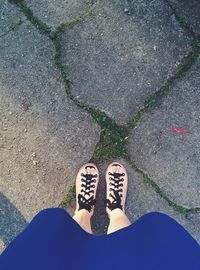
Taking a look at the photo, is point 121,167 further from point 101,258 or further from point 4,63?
point 4,63

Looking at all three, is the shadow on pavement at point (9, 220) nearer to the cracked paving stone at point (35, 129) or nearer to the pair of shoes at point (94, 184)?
the cracked paving stone at point (35, 129)

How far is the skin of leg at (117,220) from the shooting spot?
7.76 ft

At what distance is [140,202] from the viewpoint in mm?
2459

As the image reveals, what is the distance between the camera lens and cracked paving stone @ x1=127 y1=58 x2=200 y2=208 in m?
2.45

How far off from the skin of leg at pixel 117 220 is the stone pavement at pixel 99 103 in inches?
2.9

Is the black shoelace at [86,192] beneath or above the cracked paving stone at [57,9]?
beneath

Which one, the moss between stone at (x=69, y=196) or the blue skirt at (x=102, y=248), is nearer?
the blue skirt at (x=102, y=248)

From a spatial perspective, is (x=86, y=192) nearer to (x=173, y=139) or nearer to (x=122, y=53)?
(x=173, y=139)

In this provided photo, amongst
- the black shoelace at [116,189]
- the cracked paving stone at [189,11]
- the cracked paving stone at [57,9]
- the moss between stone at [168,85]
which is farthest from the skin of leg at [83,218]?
the cracked paving stone at [189,11]

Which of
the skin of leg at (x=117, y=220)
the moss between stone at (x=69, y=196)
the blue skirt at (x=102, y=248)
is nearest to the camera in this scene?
the blue skirt at (x=102, y=248)

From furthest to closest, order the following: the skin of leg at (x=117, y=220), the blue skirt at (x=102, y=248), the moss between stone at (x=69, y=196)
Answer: the moss between stone at (x=69, y=196), the skin of leg at (x=117, y=220), the blue skirt at (x=102, y=248)

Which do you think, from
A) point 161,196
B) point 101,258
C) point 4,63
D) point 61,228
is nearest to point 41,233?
point 61,228

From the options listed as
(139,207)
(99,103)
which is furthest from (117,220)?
(99,103)

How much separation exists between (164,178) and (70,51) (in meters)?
0.79
